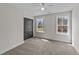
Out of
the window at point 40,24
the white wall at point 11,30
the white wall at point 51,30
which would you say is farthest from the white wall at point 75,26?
the white wall at point 11,30

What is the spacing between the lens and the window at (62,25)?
1956mm

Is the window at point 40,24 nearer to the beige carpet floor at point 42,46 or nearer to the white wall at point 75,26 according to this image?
the beige carpet floor at point 42,46

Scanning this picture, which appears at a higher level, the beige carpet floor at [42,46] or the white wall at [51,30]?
the white wall at [51,30]

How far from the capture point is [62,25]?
197cm

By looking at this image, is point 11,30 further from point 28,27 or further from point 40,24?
point 40,24

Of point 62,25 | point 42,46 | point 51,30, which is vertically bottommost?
point 42,46

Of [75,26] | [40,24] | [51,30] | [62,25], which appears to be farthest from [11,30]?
[75,26]

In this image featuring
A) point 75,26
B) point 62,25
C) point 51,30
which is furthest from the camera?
point 51,30

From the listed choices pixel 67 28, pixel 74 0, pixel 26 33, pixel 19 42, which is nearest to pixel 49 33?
pixel 67 28

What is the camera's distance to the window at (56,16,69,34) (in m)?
1.96

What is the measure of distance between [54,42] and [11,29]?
102 cm

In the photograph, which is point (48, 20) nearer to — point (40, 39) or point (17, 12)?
point (40, 39)

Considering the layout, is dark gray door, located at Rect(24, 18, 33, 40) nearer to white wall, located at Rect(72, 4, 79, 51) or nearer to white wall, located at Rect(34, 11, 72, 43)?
white wall, located at Rect(34, 11, 72, 43)

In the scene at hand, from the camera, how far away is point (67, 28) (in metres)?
1.95
